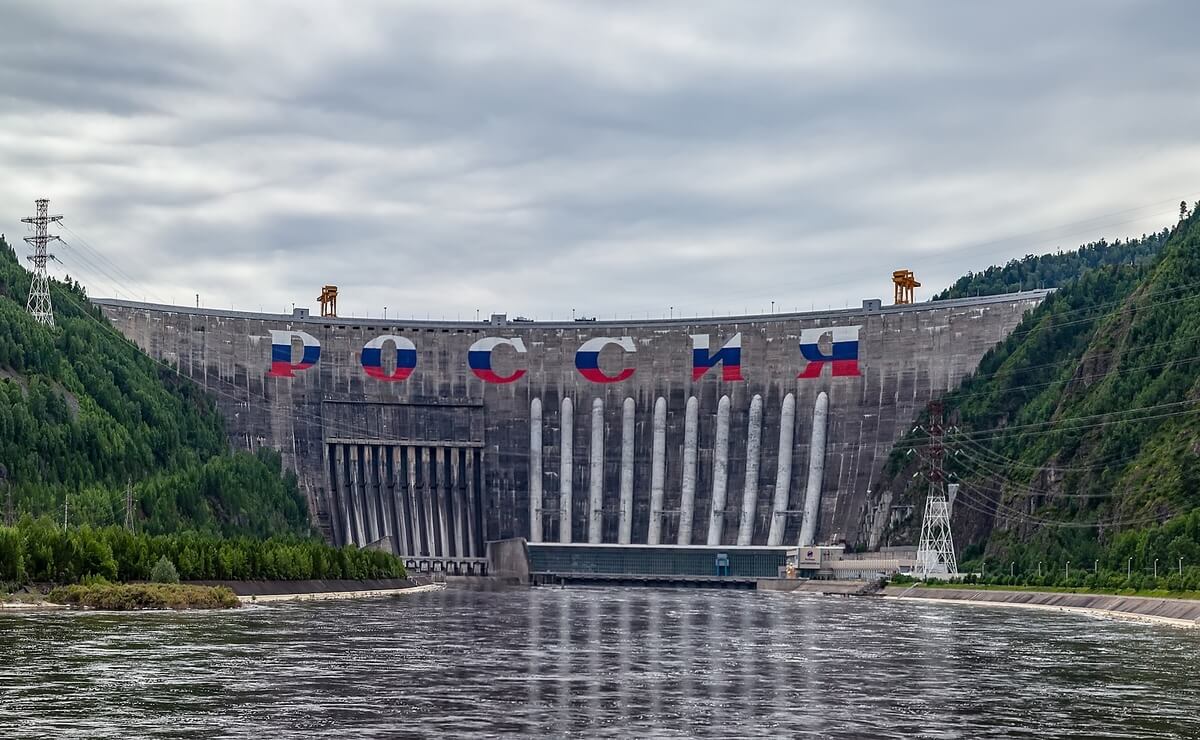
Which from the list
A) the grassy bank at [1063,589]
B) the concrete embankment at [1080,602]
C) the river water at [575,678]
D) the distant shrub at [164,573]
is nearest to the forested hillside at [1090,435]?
the grassy bank at [1063,589]

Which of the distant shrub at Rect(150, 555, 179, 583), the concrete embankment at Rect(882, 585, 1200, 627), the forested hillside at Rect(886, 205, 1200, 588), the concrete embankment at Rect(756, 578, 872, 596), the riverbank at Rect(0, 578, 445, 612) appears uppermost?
the forested hillside at Rect(886, 205, 1200, 588)

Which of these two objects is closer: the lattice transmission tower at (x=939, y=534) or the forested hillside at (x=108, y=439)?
the forested hillside at (x=108, y=439)

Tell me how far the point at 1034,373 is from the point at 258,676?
5354 inches

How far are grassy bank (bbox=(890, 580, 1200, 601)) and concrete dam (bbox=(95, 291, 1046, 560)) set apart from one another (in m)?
32.6

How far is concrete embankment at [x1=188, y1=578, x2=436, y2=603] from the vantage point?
348 ft

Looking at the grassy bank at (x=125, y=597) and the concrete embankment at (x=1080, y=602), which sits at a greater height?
the grassy bank at (x=125, y=597)

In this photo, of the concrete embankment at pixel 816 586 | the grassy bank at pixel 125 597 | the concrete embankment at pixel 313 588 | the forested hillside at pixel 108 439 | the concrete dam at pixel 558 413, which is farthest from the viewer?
the concrete dam at pixel 558 413

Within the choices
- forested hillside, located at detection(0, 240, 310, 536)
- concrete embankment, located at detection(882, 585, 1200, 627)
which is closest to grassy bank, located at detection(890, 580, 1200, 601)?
concrete embankment, located at detection(882, 585, 1200, 627)

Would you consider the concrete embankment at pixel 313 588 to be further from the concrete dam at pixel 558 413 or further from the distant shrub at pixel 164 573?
the concrete dam at pixel 558 413

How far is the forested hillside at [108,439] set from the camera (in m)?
143

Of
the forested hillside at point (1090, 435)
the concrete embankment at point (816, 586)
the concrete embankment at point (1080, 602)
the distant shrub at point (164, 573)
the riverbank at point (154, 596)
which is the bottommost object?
the concrete embankment at point (816, 586)

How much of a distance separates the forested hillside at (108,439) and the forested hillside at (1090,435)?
70354 mm

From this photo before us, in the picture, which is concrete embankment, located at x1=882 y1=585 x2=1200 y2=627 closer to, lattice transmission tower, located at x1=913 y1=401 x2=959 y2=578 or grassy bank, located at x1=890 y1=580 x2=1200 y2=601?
grassy bank, located at x1=890 y1=580 x2=1200 y2=601

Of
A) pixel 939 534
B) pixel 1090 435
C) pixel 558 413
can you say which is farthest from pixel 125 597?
pixel 558 413
